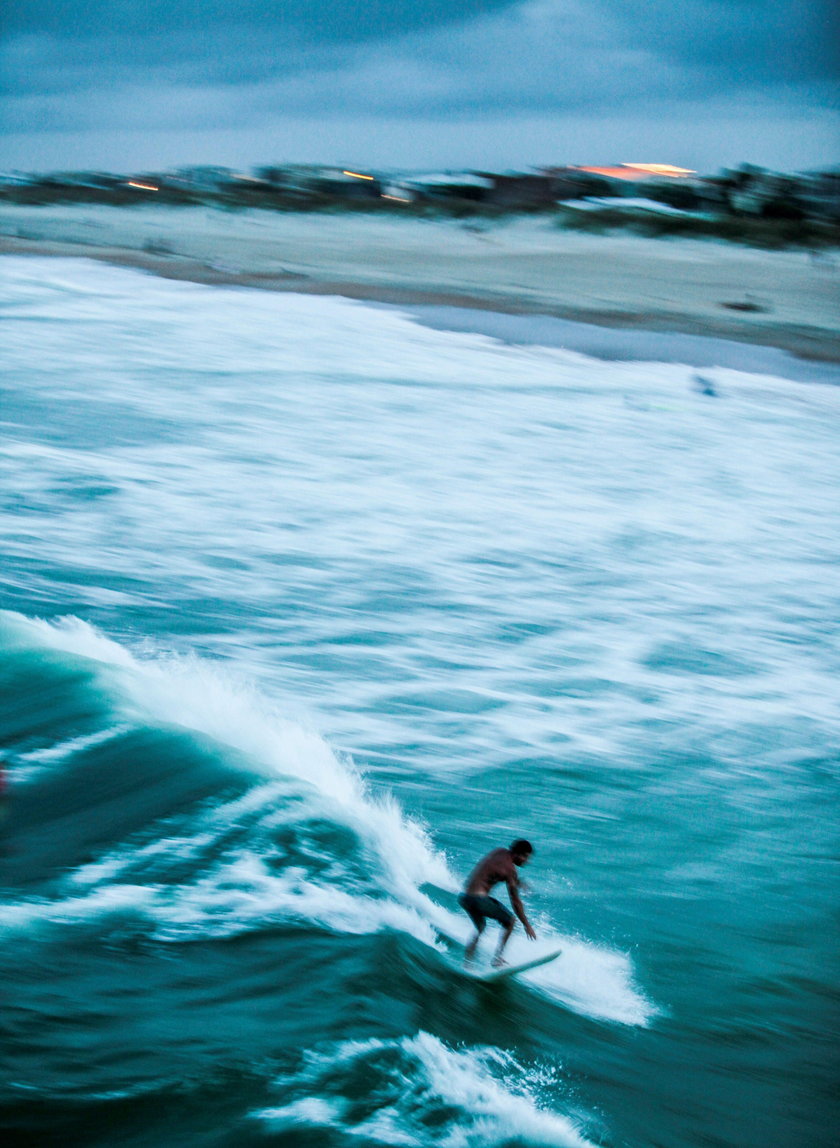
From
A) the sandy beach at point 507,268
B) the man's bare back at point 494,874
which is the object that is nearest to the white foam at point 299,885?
the man's bare back at point 494,874

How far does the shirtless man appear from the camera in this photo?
5.84 meters

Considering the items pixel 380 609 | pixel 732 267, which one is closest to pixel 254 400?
pixel 380 609

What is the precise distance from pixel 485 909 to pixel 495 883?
0.14 m

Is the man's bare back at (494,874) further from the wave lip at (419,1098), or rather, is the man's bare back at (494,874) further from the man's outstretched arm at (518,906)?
the wave lip at (419,1098)

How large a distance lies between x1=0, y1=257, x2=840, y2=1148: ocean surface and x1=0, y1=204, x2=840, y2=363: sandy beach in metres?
7.66

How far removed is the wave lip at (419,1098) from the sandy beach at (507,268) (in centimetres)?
2081

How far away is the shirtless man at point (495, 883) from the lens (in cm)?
584

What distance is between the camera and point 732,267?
33.0m

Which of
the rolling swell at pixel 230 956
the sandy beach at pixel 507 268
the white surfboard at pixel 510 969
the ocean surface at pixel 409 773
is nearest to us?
the rolling swell at pixel 230 956

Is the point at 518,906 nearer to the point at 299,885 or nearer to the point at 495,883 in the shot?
the point at 495,883

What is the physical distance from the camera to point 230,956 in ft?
18.4

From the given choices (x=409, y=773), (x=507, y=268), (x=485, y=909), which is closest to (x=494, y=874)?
(x=485, y=909)

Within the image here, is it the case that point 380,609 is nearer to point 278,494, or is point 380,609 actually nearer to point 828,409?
point 278,494

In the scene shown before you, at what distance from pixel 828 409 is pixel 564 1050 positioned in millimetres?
17037
